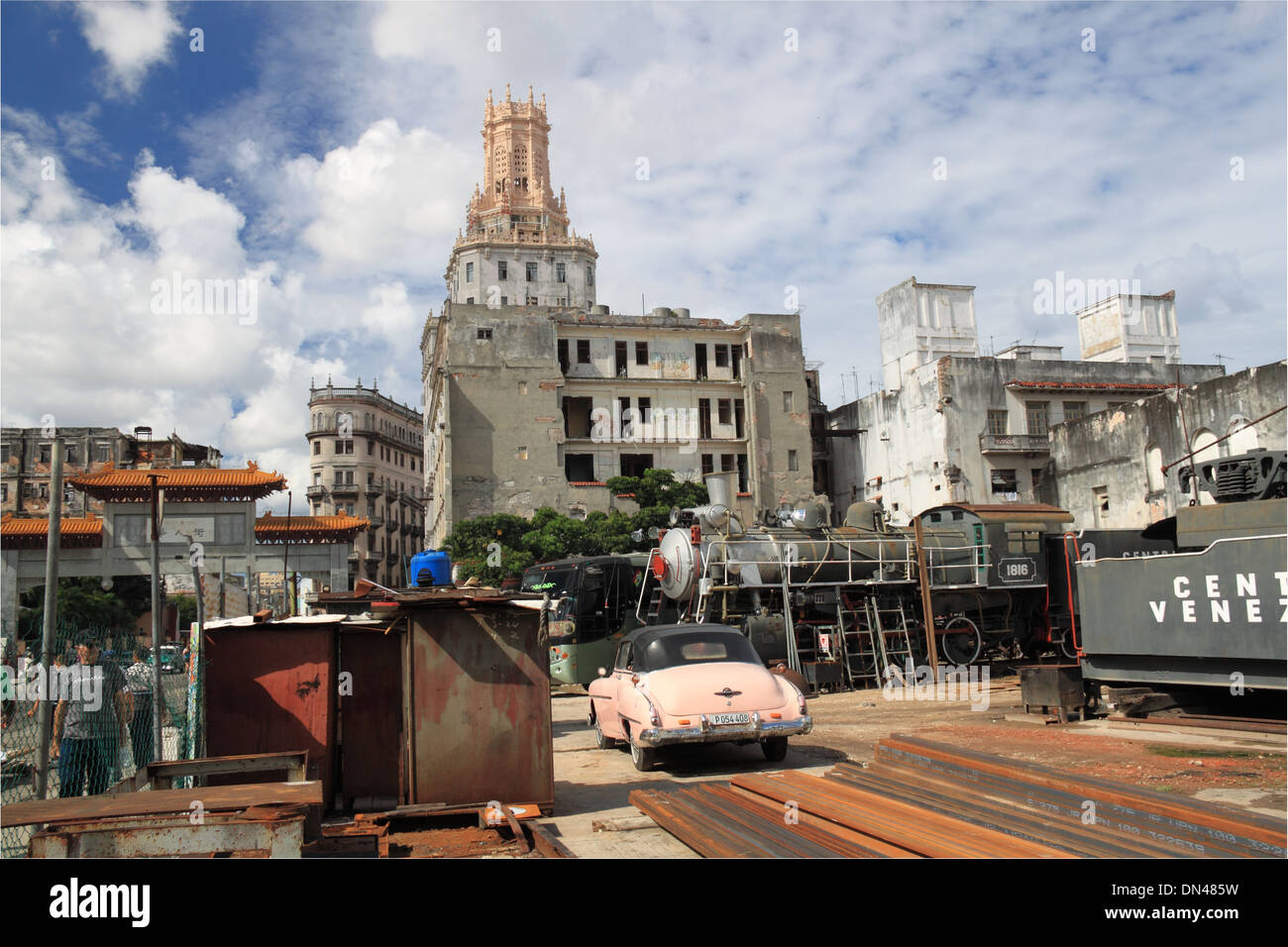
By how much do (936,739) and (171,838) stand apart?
355 inches

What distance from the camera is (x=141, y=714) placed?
10250 mm

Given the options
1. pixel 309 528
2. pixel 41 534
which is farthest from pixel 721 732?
pixel 41 534

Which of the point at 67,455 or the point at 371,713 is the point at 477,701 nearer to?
the point at 371,713

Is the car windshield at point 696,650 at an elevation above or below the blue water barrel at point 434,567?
below

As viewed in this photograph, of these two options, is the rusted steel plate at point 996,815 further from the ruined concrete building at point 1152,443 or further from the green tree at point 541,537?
the green tree at point 541,537

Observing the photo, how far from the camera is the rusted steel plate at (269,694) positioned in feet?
26.9

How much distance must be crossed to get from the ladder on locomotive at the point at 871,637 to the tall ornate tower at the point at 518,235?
54944mm

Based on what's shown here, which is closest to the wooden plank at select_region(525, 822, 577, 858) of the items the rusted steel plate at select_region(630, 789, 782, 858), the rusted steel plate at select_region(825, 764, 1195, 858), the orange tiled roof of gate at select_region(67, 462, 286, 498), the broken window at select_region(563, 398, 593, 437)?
the rusted steel plate at select_region(630, 789, 782, 858)

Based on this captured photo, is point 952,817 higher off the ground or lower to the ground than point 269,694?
lower

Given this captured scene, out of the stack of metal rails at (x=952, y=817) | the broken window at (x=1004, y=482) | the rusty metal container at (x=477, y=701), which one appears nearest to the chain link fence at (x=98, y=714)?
the rusty metal container at (x=477, y=701)

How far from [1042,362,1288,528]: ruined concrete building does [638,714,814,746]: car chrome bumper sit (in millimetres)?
24670

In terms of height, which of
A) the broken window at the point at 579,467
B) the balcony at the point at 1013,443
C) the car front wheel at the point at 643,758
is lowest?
the car front wheel at the point at 643,758
